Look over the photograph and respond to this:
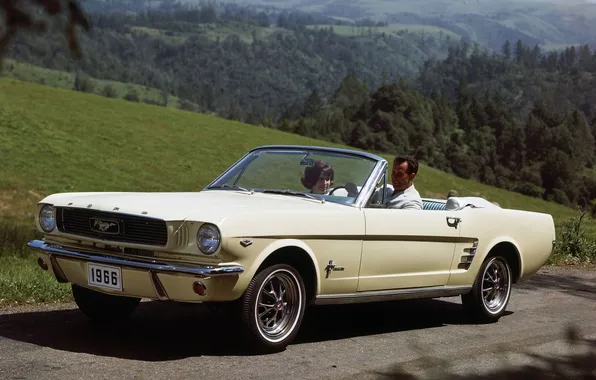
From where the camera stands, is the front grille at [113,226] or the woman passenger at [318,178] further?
the woman passenger at [318,178]

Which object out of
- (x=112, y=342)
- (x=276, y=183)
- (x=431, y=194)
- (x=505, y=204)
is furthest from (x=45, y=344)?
(x=505, y=204)

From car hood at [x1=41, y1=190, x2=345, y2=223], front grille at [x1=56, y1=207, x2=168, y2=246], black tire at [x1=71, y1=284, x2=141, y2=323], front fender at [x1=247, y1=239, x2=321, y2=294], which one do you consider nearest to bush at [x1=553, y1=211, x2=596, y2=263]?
car hood at [x1=41, y1=190, x2=345, y2=223]

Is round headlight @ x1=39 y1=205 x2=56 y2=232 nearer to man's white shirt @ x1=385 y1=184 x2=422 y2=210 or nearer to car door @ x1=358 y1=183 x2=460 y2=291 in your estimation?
car door @ x1=358 y1=183 x2=460 y2=291

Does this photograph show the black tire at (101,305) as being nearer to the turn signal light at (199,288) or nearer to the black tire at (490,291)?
the turn signal light at (199,288)

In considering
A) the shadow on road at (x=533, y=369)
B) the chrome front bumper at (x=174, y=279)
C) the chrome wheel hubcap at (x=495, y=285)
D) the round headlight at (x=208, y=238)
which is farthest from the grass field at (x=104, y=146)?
the shadow on road at (x=533, y=369)

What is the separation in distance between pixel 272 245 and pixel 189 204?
2.16ft

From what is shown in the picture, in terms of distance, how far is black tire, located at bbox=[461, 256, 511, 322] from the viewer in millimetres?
7966

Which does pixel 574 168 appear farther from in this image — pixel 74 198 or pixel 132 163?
pixel 74 198

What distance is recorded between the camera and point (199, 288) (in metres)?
5.57

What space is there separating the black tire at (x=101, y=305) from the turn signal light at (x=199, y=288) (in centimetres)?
143

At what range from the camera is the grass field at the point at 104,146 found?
167 ft

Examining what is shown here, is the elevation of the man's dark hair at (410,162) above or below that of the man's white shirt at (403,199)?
above

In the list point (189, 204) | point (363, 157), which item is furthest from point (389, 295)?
point (189, 204)

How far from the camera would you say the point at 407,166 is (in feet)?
26.0
